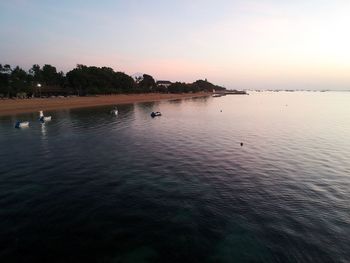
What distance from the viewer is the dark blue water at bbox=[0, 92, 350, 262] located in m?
17.5

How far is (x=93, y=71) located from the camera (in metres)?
184

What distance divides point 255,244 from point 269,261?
177cm

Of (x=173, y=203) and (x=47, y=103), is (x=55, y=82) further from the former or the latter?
(x=173, y=203)

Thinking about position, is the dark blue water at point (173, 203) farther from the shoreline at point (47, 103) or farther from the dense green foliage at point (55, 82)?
the dense green foliage at point (55, 82)

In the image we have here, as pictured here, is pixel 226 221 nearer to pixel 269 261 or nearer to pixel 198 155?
pixel 269 261

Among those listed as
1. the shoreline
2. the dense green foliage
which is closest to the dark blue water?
the shoreline

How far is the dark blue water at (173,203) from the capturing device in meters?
17.5

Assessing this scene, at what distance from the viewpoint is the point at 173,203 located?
24.2 m

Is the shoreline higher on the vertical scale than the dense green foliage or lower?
lower

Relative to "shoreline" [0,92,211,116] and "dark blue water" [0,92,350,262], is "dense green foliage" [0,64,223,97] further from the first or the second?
"dark blue water" [0,92,350,262]

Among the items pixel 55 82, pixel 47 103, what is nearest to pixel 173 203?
pixel 47 103

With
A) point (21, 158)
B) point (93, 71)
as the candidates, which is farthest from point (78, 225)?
point (93, 71)

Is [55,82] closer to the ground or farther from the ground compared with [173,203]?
farther from the ground

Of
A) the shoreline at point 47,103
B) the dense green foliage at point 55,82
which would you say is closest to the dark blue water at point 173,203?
the shoreline at point 47,103
